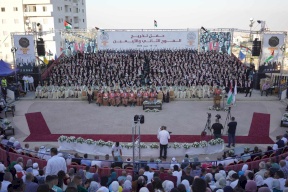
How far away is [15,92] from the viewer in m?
22.8

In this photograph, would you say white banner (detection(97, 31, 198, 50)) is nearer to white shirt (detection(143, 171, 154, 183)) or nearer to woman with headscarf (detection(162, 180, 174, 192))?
white shirt (detection(143, 171, 154, 183))

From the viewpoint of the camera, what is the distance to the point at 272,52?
23.7 meters

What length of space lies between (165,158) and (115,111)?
7.64 meters

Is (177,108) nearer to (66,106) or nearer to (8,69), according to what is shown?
(66,106)

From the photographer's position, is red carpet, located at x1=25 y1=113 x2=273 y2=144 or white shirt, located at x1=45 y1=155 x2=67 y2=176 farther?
red carpet, located at x1=25 y1=113 x2=273 y2=144

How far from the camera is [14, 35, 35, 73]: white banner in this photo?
23.7 m

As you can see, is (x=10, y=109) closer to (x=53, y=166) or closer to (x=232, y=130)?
(x=53, y=166)

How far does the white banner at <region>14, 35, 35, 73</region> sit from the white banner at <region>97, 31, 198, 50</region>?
24.4 ft

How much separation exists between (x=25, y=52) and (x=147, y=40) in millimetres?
11160

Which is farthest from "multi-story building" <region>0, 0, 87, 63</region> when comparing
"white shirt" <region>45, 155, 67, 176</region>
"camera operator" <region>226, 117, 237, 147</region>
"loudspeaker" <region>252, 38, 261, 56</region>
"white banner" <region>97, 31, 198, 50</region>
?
"white shirt" <region>45, 155, 67, 176</region>

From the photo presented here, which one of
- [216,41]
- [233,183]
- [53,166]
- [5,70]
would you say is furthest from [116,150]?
[216,41]

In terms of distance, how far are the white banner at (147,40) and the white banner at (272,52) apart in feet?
24.3

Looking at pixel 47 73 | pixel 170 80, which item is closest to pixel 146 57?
pixel 170 80

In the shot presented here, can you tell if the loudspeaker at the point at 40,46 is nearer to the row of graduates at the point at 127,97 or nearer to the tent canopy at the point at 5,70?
the tent canopy at the point at 5,70
